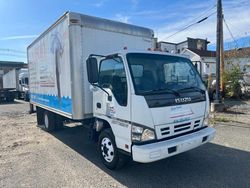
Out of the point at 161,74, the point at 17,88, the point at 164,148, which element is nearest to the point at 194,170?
the point at 164,148

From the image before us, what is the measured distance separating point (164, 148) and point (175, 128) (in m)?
0.53

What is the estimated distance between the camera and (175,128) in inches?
166

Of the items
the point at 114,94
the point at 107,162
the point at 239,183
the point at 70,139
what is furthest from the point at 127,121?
the point at 70,139

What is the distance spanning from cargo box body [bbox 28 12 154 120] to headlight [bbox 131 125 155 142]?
1.85 meters

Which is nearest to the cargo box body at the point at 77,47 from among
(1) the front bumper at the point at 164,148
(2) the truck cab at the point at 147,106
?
(2) the truck cab at the point at 147,106

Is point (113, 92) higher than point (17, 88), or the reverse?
point (113, 92)

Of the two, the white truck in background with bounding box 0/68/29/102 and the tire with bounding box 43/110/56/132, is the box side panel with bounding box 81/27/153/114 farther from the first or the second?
the white truck in background with bounding box 0/68/29/102

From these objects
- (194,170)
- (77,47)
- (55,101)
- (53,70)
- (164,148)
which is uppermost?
(77,47)

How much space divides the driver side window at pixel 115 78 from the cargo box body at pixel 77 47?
73cm

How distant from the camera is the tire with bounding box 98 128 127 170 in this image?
4637 mm

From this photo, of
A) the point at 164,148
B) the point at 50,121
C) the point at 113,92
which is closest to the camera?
the point at 164,148

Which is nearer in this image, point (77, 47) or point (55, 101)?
point (77, 47)

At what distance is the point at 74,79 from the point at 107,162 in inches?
80.0

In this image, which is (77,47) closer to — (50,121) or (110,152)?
(110,152)
